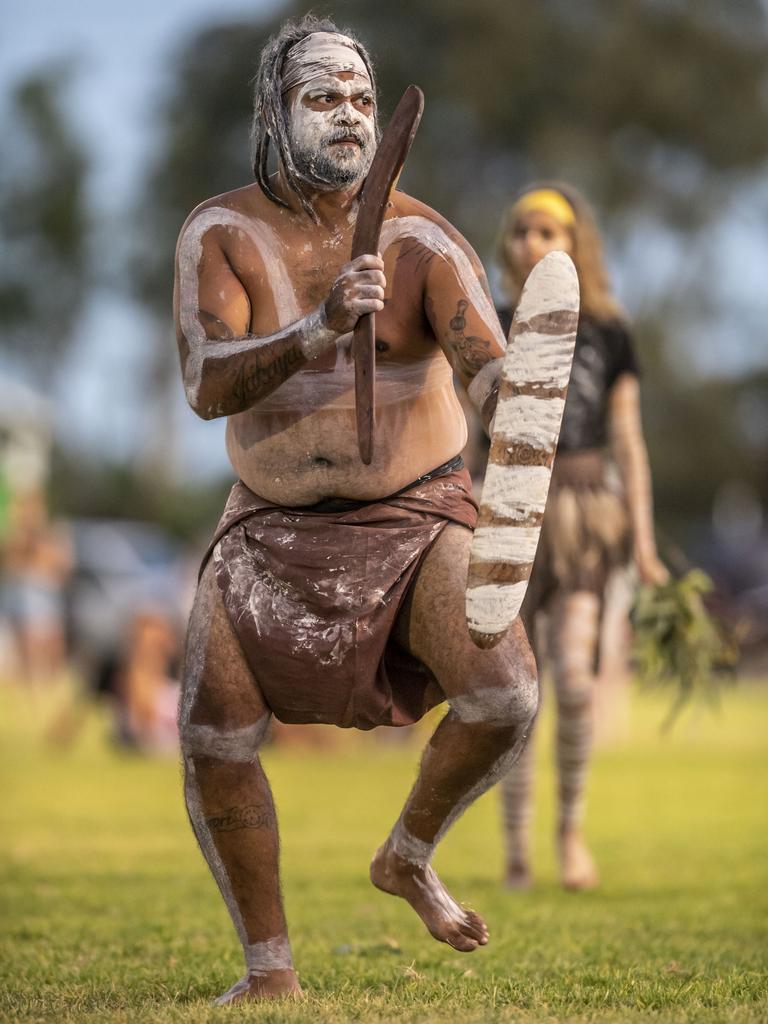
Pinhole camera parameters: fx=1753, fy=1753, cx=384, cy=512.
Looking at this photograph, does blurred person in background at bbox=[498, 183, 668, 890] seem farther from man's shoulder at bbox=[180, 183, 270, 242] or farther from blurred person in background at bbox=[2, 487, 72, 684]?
blurred person in background at bbox=[2, 487, 72, 684]

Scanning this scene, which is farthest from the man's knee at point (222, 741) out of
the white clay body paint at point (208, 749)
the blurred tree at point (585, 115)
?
the blurred tree at point (585, 115)

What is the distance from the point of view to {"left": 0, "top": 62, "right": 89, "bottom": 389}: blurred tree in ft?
192

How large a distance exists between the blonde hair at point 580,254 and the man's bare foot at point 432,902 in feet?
10.3

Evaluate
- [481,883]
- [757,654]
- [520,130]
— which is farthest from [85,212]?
[481,883]

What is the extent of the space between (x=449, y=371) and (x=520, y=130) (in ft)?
123

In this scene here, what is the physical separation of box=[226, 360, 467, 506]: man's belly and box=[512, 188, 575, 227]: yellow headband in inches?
106

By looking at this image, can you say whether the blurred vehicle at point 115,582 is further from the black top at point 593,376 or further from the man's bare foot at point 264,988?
the man's bare foot at point 264,988

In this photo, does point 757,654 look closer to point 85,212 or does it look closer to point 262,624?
point 262,624

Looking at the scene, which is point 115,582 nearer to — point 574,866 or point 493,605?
point 574,866

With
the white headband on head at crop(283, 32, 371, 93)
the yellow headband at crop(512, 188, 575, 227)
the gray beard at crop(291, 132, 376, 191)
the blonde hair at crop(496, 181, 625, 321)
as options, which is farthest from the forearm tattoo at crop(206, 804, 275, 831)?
the yellow headband at crop(512, 188, 575, 227)

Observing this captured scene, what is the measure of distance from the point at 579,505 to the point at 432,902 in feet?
9.56

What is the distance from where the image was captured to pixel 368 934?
5793 millimetres

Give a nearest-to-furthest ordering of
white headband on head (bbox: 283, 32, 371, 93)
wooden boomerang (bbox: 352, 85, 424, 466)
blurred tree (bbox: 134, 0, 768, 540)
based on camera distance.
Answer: wooden boomerang (bbox: 352, 85, 424, 466) < white headband on head (bbox: 283, 32, 371, 93) < blurred tree (bbox: 134, 0, 768, 540)

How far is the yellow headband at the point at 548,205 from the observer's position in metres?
6.98
